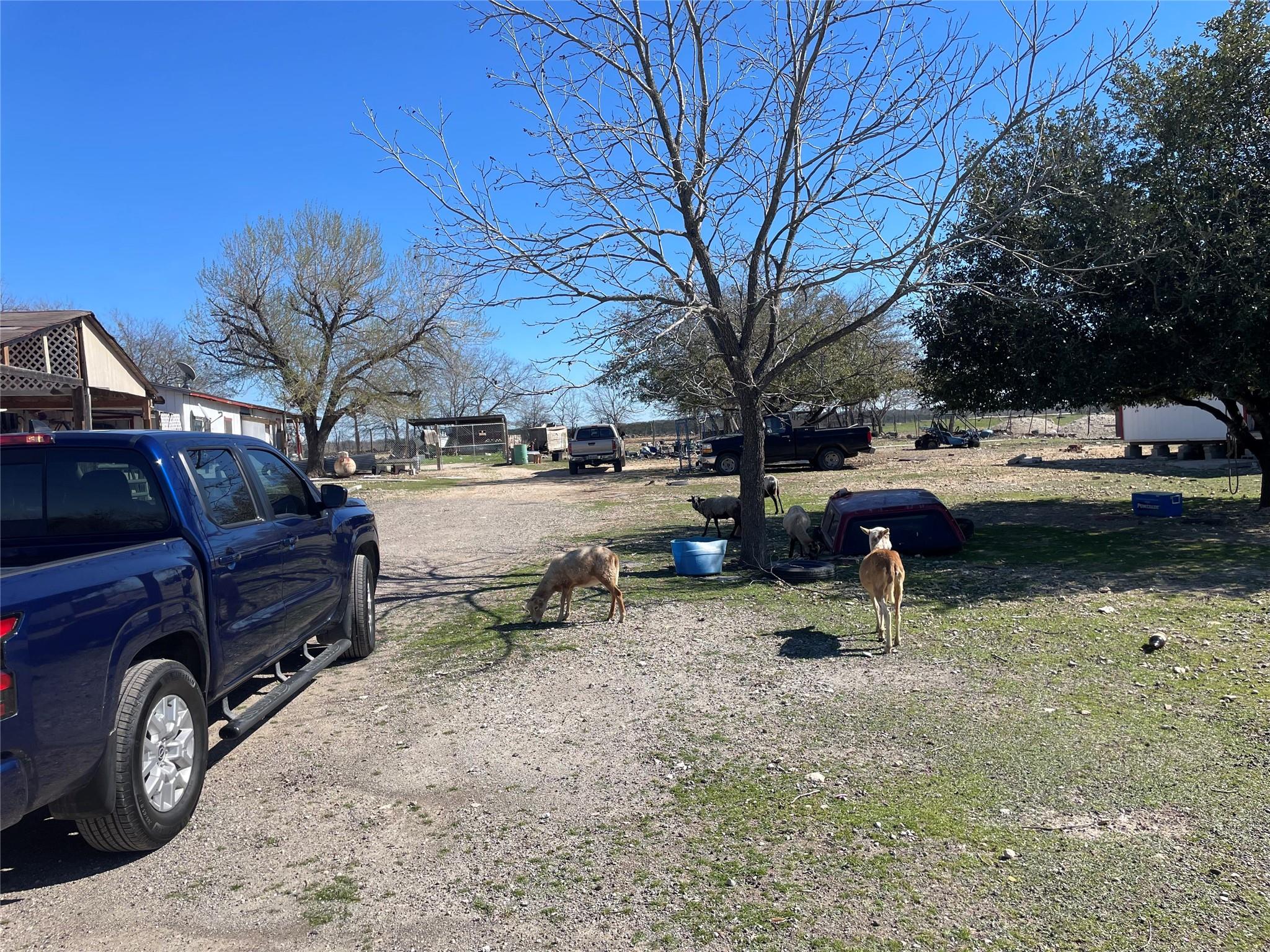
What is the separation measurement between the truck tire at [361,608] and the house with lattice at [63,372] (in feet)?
19.3

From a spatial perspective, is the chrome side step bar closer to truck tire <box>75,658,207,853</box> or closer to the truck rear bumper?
truck tire <box>75,658,207,853</box>

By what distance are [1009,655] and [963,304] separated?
6.57 metres

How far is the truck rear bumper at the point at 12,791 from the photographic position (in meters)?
2.84

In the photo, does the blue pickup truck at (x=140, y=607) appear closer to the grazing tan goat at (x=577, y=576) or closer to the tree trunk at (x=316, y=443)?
the grazing tan goat at (x=577, y=576)

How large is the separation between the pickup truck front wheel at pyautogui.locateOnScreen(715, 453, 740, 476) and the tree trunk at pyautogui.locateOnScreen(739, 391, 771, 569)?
17.8m

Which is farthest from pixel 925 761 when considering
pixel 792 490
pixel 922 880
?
pixel 792 490

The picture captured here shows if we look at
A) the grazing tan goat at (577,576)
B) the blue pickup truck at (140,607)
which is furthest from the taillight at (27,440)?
the grazing tan goat at (577,576)

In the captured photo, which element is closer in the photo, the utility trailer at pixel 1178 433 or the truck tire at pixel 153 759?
the truck tire at pixel 153 759

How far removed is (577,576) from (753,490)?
9.91ft

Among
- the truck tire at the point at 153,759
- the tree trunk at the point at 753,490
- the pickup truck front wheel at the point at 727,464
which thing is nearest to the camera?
the truck tire at the point at 153,759

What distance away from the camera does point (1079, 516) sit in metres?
13.2

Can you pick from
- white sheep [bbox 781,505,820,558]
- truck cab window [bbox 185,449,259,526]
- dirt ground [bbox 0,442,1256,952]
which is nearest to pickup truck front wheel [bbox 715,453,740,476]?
white sheep [bbox 781,505,820,558]

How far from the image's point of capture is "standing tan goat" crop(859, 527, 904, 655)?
20.1 ft

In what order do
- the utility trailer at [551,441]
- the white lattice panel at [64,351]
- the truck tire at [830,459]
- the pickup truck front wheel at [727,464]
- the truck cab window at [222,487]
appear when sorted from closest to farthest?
the truck cab window at [222,487] → the white lattice panel at [64,351] → the pickup truck front wheel at [727,464] → the truck tire at [830,459] → the utility trailer at [551,441]
